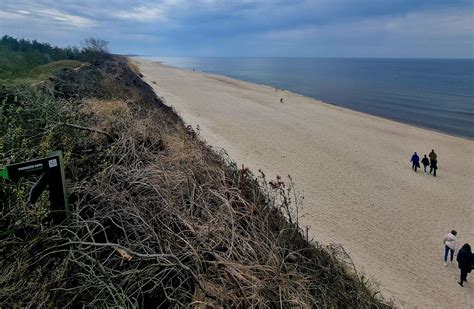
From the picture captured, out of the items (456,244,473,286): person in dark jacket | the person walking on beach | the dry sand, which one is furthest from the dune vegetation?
the person walking on beach

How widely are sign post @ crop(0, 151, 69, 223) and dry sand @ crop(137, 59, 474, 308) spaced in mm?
7182

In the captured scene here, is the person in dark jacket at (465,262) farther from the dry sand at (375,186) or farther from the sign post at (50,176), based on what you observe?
the sign post at (50,176)

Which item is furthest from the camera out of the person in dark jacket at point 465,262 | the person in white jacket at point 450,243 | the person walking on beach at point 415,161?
the person walking on beach at point 415,161

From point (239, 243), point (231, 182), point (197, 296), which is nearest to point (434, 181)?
point (231, 182)

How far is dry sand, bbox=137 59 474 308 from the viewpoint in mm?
8820

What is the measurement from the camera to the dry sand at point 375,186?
8820 mm

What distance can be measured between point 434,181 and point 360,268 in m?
10.3

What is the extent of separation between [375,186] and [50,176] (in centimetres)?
1400

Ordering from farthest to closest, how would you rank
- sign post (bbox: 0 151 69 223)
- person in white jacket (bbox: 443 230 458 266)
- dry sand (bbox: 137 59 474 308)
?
person in white jacket (bbox: 443 230 458 266), dry sand (bbox: 137 59 474 308), sign post (bbox: 0 151 69 223)

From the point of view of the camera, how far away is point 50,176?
12.1ft

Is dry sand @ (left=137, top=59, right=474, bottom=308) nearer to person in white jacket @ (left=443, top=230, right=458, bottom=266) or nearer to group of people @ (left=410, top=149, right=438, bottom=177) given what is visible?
person in white jacket @ (left=443, top=230, right=458, bottom=266)

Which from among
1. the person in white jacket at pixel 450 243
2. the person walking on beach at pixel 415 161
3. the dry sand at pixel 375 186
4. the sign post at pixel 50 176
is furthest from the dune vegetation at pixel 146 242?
the person walking on beach at pixel 415 161

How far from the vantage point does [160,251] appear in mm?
3857

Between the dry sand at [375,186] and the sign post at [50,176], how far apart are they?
23.6 ft
